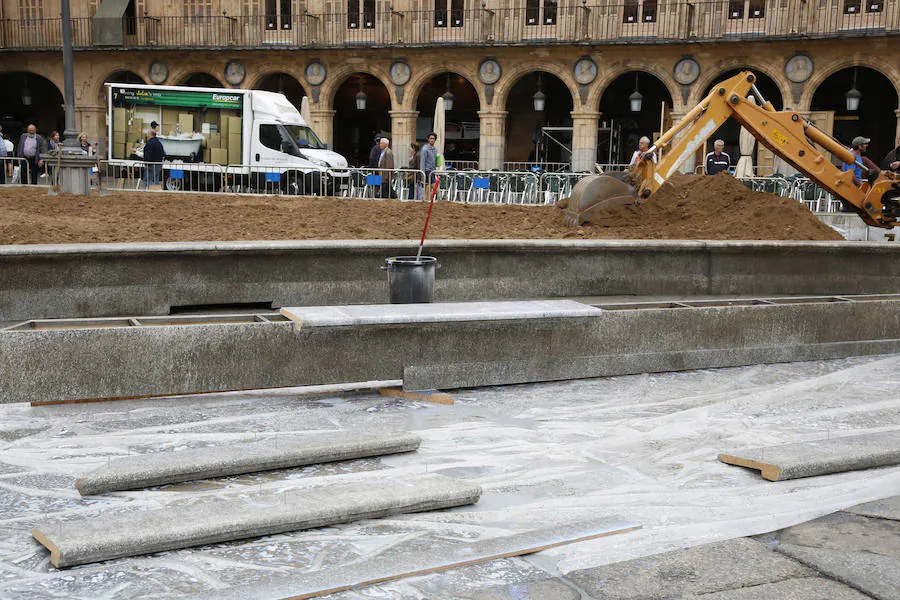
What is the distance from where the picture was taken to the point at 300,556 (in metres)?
3.76

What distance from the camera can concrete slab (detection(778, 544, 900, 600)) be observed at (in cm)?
364

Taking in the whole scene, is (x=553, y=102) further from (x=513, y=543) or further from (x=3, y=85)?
(x=513, y=543)

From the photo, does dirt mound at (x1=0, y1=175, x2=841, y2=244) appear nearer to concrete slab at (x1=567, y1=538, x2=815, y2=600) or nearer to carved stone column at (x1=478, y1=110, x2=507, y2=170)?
concrete slab at (x1=567, y1=538, x2=815, y2=600)

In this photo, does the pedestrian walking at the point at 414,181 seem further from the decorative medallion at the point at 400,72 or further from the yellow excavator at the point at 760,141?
the decorative medallion at the point at 400,72

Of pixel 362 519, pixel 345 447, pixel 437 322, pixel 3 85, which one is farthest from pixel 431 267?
pixel 3 85

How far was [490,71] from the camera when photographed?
30281 millimetres

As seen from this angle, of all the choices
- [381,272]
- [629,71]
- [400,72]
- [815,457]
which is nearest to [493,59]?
[400,72]

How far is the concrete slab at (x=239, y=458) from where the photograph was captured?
440 centimetres

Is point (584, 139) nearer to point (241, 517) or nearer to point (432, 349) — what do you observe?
point (432, 349)

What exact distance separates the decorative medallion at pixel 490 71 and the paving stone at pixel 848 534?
26.9 meters

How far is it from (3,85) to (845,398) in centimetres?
3545

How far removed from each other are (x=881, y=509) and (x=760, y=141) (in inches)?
306

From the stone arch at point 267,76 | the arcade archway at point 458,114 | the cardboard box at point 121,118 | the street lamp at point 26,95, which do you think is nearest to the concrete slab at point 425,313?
the cardboard box at point 121,118

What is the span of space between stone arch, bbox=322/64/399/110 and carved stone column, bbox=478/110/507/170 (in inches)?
113
